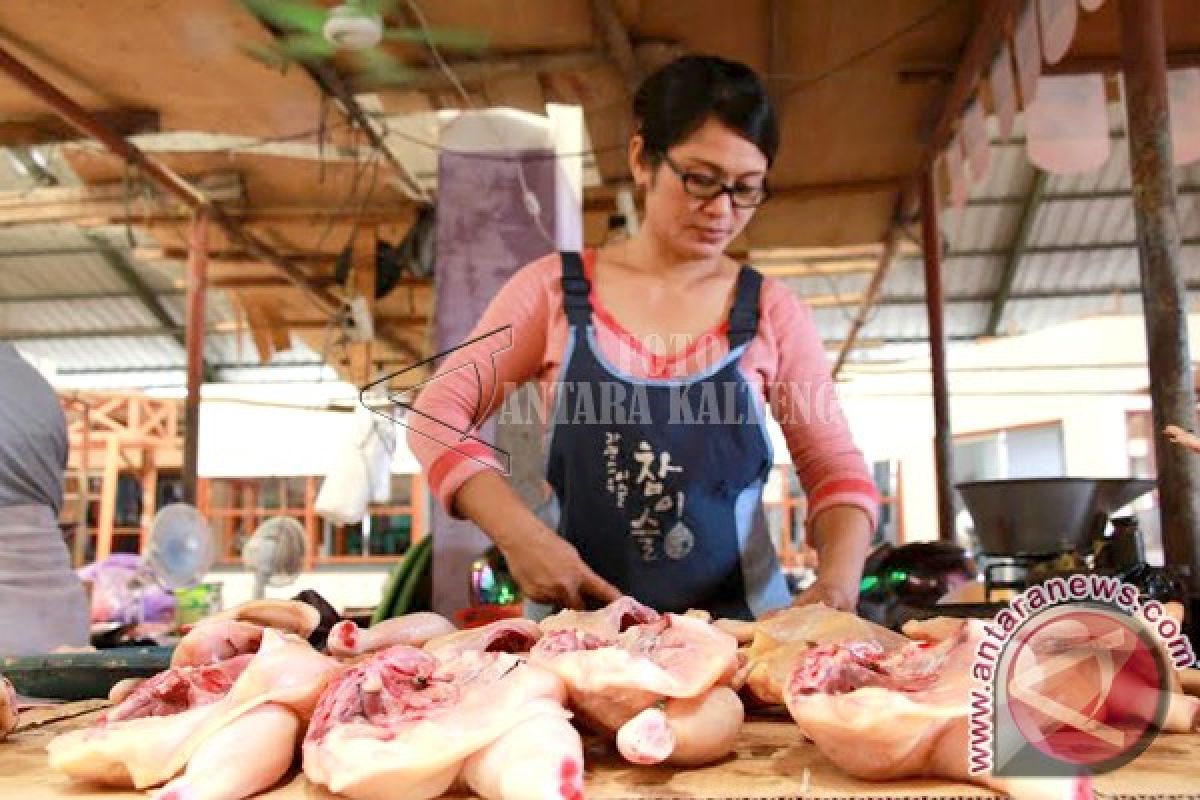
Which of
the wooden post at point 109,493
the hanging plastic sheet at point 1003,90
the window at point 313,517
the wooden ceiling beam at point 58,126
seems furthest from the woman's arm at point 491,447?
the wooden post at point 109,493

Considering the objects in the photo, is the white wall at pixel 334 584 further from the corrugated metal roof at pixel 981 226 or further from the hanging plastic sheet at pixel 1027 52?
the hanging plastic sheet at pixel 1027 52

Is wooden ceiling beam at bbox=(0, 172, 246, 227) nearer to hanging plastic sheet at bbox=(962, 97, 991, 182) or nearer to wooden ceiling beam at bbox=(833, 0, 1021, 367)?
wooden ceiling beam at bbox=(833, 0, 1021, 367)

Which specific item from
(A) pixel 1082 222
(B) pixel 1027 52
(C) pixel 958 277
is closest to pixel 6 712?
(B) pixel 1027 52

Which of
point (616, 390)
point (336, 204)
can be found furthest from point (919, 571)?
point (336, 204)

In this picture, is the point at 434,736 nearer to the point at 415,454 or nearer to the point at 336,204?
the point at 415,454

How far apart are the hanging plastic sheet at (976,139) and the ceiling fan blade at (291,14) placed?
278cm

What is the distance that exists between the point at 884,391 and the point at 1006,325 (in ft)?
21.4

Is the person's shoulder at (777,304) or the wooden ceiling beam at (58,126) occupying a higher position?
the wooden ceiling beam at (58,126)

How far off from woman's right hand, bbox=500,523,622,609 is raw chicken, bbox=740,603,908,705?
437mm

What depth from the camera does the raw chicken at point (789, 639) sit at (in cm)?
157

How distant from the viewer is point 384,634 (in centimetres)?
177

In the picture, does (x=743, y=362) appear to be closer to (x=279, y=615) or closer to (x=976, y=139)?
(x=279, y=615)

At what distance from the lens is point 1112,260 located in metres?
18.5

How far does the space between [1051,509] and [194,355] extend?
547 cm
